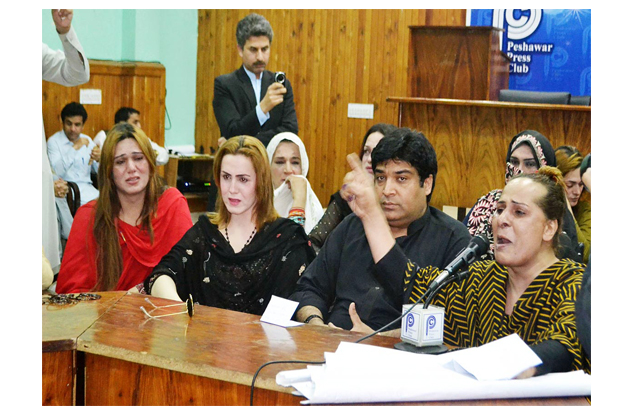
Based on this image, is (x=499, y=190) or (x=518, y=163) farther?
(x=518, y=163)

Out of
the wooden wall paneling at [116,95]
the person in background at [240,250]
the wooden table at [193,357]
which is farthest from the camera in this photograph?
the wooden wall paneling at [116,95]

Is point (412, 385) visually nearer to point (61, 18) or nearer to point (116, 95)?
point (61, 18)

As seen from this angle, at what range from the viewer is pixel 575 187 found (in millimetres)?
3676

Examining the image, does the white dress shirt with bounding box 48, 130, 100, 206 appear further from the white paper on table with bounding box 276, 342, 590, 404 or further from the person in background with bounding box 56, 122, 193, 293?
the white paper on table with bounding box 276, 342, 590, 404

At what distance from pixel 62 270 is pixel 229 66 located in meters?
5.58

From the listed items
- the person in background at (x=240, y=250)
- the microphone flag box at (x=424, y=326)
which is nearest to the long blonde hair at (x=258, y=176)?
the person in background at (x=240, y=250)

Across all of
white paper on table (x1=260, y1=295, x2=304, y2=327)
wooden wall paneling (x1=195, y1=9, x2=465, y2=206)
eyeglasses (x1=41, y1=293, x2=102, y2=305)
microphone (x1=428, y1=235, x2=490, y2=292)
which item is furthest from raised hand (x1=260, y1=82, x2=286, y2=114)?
wooden wall paneling (x1=195, y1=9, x2=465, y2=206)

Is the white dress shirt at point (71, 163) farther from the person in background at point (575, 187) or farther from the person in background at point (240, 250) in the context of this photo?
the person in background at point (575, 187)

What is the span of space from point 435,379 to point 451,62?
13.1 ft

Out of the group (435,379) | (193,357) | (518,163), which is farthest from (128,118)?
(435,379)

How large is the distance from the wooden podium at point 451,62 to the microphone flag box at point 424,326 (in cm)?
358

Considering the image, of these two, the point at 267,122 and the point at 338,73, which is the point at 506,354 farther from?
the point at 338,73

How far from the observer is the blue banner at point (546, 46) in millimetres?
6773

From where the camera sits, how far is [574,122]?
4.79m
